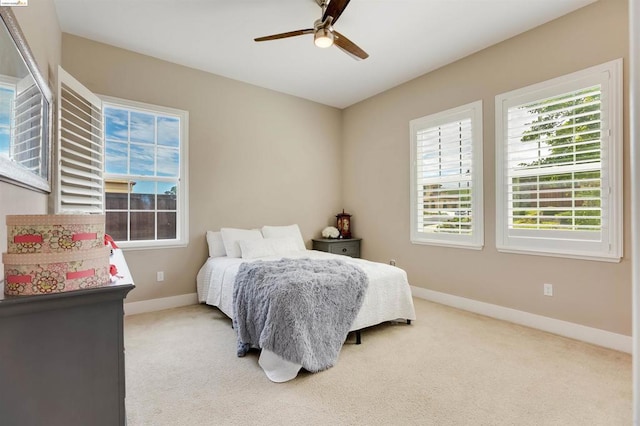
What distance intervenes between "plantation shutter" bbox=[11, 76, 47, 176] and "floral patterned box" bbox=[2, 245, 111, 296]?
684 mm

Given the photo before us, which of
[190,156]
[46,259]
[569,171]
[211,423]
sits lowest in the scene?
[211,423]

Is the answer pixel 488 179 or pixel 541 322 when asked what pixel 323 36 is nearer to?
pixel 488 179

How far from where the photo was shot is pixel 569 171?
114 inches

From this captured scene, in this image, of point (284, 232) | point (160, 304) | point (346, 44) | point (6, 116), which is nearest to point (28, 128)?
point (6, 116)

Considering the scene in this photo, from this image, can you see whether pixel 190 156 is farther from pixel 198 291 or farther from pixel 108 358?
pixel 108 358

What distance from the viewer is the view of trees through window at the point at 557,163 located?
277 centimetres

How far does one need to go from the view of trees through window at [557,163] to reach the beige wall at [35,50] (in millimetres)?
3867

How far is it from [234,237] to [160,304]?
1.12m

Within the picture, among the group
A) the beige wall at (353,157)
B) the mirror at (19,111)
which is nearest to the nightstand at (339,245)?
the beige wall at (353,157)

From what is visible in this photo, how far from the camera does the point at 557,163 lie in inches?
118

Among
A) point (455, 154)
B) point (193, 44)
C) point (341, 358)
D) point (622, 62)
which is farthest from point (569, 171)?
point (193, 44)

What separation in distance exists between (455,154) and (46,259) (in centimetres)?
390

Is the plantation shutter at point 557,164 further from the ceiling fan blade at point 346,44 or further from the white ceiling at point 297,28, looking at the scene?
the ceiling fan blade at point 346,44

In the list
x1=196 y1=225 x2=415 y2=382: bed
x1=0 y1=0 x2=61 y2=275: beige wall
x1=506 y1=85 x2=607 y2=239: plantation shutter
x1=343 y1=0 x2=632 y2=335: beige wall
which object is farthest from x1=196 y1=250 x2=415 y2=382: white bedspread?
x1=0 y1=0 x2=61 y2=275: beige wall
